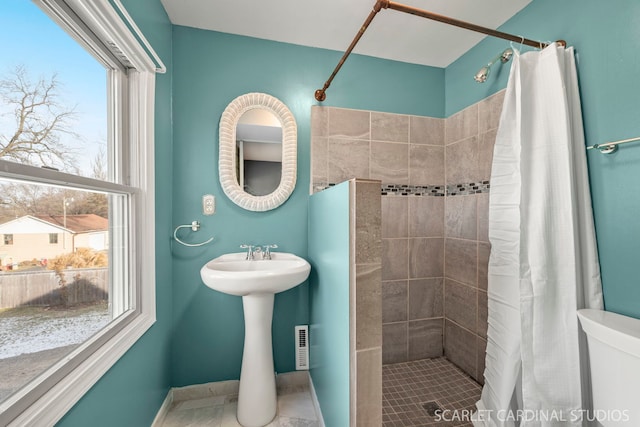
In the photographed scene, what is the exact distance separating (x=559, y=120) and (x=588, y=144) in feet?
0.64

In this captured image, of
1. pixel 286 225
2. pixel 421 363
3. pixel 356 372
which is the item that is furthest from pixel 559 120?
pixel 421 363

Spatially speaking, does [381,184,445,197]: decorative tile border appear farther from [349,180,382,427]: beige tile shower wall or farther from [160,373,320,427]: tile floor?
[160,373,320,427]: tile floor

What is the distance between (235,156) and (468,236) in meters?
1.63

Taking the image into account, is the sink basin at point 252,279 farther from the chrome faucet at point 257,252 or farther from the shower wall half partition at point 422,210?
the shower wall half partition at point 422,210

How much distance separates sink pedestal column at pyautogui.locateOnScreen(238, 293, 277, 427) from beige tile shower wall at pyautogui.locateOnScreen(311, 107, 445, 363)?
86 centimetres

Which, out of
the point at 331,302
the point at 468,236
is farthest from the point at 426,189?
the point at 331,302

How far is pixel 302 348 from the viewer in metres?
1.69

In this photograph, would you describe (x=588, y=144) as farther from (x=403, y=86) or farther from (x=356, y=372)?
(x=356, y=372)

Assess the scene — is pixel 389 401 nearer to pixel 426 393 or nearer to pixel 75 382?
pixel 426 393

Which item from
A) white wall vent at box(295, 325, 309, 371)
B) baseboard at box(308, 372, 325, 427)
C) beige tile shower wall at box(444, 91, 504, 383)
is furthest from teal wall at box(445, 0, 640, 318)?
white wall vent at box(295, 325, 309, 371)

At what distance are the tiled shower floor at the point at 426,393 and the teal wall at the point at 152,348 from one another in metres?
1.22

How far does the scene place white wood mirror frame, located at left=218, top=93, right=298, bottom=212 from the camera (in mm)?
1578

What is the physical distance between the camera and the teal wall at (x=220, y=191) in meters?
1.56

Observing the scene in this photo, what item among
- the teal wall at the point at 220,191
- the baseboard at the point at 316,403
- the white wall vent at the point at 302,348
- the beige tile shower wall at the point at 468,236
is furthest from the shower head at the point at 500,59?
the baseboard at the point at 316,403
